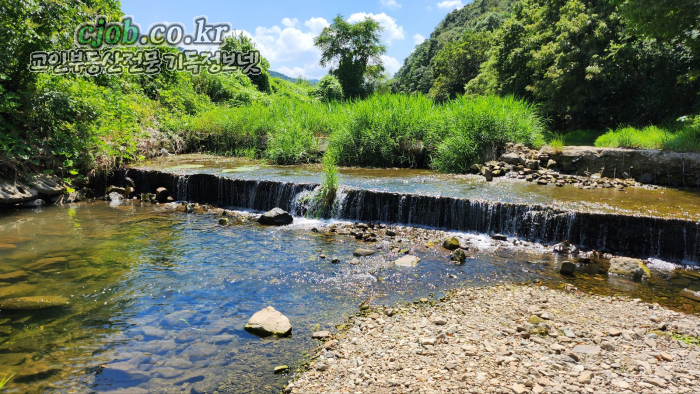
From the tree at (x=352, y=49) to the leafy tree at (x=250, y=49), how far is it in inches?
268

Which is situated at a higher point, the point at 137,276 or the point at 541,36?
the point at 541,36

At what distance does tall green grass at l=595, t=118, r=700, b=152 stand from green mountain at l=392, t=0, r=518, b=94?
39632 millimetres

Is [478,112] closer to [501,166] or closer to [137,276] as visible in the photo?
[501,166]

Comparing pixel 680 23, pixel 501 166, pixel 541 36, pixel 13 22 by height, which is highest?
pixel 541 36

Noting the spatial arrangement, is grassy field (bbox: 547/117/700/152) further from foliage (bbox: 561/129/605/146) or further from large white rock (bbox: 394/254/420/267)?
large white rock (bbox: 394/254/420/267)

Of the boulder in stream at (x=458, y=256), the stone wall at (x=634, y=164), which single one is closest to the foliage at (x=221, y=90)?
the stone wall at (x=634, y=164)

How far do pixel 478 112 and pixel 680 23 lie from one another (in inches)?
226

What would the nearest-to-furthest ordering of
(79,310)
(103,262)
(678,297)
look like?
(79,310) → (678,297) → (103,262)

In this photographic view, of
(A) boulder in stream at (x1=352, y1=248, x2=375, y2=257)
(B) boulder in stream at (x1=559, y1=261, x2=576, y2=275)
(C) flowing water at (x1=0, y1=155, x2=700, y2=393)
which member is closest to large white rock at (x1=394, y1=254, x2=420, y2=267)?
(C) flowing water at (x1=0, y1=155, x2=700, y2=393)

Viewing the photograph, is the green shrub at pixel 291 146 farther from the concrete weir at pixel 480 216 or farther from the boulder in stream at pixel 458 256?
the boulder in stream at pixel 458 256

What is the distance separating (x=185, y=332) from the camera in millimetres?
4324

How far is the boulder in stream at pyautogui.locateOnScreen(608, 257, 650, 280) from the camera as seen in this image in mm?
6059

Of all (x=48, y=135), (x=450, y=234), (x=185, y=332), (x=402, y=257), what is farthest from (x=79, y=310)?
(x=48, y=135)

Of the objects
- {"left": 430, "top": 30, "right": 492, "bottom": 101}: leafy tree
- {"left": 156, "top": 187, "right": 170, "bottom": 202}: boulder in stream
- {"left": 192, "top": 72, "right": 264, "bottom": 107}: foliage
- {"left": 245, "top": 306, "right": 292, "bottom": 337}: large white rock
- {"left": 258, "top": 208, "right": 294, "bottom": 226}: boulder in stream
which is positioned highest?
{"left": 430, "top": 30, "right": 492, "bottom": 101}: leafy tree
